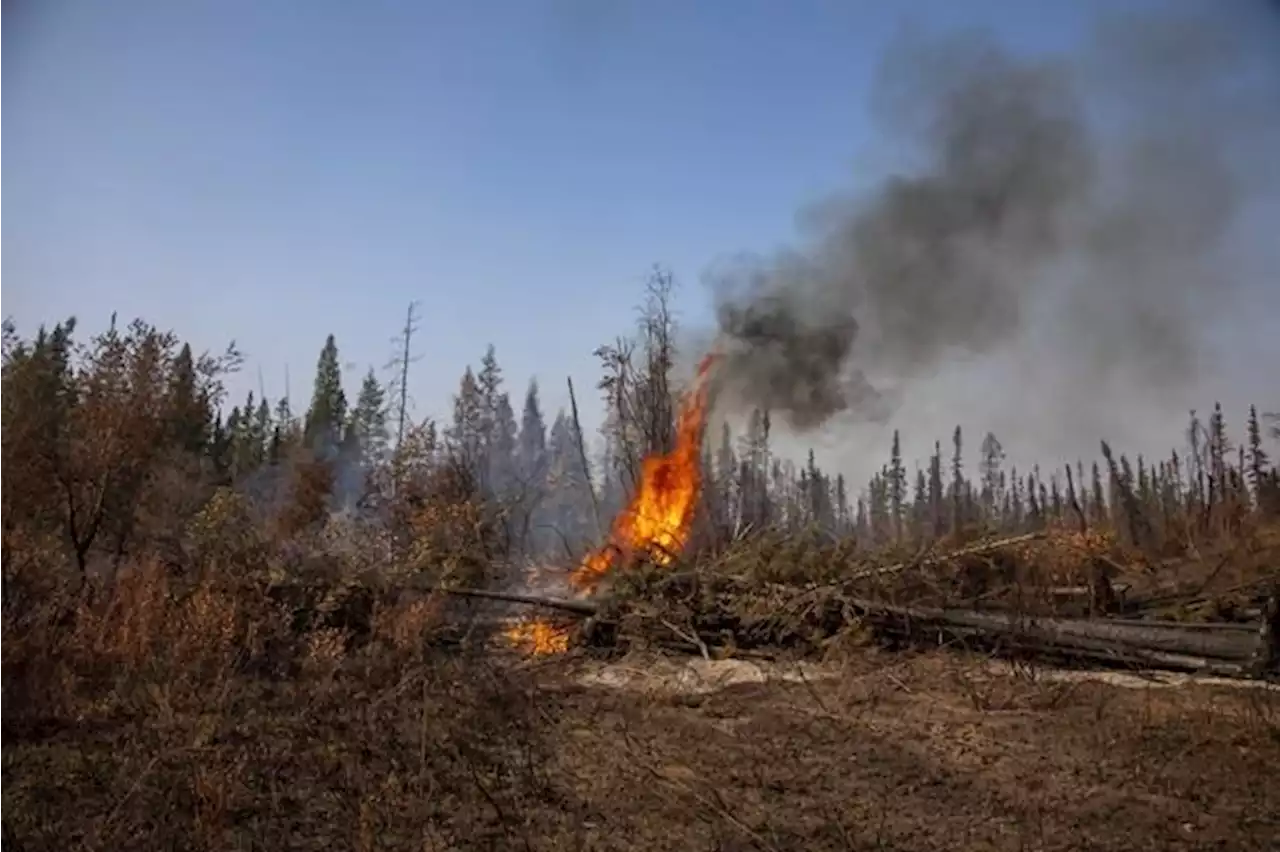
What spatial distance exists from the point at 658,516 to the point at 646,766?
31.4ft

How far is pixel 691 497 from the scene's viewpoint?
1648cm

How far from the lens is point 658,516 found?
16078 mm

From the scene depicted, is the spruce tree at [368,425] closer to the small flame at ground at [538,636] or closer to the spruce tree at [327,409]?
the spruce tree at [327,409]

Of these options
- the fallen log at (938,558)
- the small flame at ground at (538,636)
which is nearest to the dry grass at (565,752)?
the fallen log at (938,558)

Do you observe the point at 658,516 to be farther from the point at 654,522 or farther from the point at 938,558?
the point at 938,558

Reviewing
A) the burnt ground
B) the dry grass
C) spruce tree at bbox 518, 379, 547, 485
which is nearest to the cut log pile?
the dry grass

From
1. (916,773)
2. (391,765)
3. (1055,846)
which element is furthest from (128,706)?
(1055,846)

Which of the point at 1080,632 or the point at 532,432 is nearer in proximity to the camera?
the point at 1080,632

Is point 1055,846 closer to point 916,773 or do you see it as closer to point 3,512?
point 916,773

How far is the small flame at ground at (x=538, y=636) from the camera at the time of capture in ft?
41.3

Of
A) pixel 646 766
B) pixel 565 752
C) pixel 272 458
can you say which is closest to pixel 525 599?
pixel 565 752

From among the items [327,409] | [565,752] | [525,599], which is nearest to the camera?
[565,752]

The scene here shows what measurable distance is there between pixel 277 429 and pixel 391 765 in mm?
42592

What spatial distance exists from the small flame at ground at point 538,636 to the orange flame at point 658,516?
1069 millimetres
